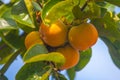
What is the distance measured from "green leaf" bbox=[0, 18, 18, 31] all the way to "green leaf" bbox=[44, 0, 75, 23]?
0.19 m

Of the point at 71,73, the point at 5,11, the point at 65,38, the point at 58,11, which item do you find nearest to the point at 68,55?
the point at 65,38

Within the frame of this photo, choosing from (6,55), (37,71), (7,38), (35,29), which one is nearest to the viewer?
(37,71)

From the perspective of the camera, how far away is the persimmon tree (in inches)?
50.6

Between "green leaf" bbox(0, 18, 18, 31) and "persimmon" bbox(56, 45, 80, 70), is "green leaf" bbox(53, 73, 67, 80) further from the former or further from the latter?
"green leaf" bbox(0, 18, 18, 31)

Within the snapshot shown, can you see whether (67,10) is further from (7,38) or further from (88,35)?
(7,38)

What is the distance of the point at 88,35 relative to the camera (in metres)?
1.34

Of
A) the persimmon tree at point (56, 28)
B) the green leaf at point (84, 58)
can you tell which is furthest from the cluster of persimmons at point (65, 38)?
the green leaf at point (84, 58)

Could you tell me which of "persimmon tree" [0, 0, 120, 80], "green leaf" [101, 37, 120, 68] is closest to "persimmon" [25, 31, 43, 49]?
"persimmon tree" [0, 0, 120, 80]

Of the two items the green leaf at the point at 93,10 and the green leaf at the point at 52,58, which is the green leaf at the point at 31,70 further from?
the green leaf at the point at 93,10

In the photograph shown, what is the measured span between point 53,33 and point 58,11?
0.26 ft

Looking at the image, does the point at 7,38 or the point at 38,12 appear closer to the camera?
the point at 38,12

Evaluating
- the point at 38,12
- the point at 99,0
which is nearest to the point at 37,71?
the point at 38,12

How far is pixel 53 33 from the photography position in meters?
1.32

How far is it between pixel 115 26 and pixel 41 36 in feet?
1.01
